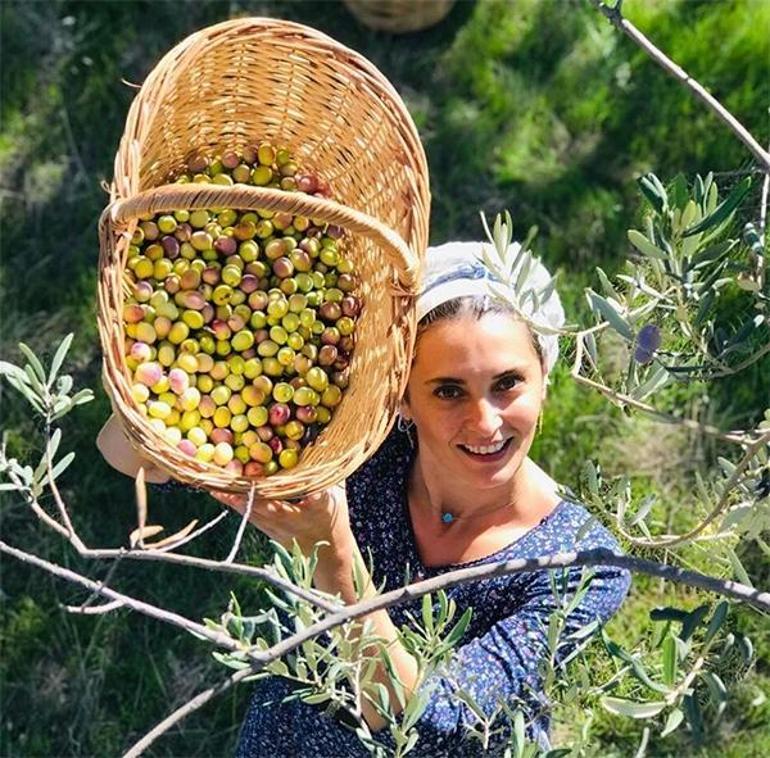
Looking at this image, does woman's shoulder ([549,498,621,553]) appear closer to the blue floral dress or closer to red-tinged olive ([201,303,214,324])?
the blue floral dress

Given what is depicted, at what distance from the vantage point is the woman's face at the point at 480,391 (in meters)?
1.96

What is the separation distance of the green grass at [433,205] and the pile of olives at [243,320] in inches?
24.4

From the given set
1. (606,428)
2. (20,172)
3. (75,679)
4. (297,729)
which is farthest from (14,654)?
(606,428)

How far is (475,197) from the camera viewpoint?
3314mm

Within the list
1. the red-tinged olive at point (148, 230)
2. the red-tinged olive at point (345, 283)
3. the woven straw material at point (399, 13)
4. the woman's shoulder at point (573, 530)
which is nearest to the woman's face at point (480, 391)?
the woman's shoulder at point (573, 530)

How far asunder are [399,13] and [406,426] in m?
1.53

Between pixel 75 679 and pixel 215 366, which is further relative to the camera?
pixel 75 679

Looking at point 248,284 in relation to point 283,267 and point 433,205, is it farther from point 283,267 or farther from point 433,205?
point 433,205

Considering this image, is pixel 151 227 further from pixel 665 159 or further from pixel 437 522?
pixel 665 159

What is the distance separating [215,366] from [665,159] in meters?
1.61

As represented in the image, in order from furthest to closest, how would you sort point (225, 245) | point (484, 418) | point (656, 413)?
point (225, 245)
point (484, 418)
point (656, 413)

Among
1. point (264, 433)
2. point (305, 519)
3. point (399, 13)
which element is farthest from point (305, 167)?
point (399, 13)

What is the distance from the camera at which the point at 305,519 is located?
1.81m

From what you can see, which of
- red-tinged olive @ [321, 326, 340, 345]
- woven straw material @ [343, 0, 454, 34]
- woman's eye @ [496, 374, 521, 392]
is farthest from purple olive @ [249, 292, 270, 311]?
woven straw material @ [343, 0, 454, 34]
